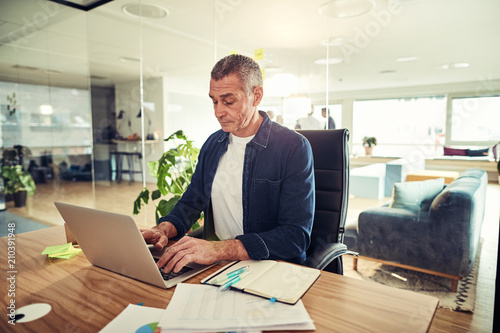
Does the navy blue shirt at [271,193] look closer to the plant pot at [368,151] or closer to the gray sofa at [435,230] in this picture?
the plant pot at [368,151]

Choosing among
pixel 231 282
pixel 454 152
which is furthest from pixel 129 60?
pixel 231 282

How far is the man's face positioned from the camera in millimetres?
1151

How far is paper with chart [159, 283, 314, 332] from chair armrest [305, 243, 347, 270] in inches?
17.8

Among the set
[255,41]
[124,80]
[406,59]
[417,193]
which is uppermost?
[255,41]

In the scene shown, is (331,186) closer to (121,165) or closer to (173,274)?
(173,274)

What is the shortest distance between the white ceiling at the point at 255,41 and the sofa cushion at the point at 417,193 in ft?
2.39

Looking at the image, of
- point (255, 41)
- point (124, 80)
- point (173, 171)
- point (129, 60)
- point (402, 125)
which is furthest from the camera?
point (124, 80)

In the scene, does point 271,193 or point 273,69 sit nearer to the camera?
point 271,193

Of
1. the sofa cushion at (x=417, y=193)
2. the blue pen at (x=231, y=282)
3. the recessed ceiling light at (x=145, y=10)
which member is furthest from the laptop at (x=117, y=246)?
the recessed ceiling light at (x=145, y=10)

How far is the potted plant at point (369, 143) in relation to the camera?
2297mm

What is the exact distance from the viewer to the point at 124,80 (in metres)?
4.17

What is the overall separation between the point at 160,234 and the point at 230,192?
331mm

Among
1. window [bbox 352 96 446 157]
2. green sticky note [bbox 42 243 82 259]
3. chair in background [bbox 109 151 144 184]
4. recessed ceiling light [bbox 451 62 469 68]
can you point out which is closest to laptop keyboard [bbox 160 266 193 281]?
green sticky note [bbox 42 243 82 259]

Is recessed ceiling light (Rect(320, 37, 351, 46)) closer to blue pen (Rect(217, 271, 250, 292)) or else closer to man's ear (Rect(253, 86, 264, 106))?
man's ear (Rect(253, 86, 264, 106))
